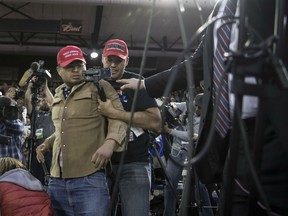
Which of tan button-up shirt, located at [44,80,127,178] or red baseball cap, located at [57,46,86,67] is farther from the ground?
red baseball cap, located at [57,46,86,67]

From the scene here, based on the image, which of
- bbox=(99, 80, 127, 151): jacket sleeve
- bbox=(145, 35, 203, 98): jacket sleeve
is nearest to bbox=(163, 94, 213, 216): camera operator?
bbox=(99, 80, 127, 151): jacket sleeve

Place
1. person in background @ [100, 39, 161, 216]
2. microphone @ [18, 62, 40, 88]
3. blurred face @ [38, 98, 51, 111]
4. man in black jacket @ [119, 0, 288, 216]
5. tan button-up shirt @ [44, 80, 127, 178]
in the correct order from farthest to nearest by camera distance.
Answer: blurred face @ [38, 98, 51, 111], microphone @ [18, 62, 40, 88], person in background @ [100, 39, 161, 216], tan button-up shirt @ [44, 80, 127, 178], man in black jacket @ [119, 0, 288, 216]

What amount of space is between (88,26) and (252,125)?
7.93 meters

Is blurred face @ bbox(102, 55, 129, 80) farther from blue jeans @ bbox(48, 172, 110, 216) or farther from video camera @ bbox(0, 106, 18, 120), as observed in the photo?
video camera @ bbox(0, 106, 18, 120)

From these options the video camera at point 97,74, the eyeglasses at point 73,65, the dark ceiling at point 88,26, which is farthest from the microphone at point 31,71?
the dark ceiling at point 88,26

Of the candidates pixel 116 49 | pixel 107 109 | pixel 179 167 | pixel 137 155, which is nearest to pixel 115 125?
pixel 107 109

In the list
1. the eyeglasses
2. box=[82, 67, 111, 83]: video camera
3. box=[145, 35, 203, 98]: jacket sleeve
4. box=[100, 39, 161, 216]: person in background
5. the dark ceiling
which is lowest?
box=[100, 39, 161, 216]: person in background

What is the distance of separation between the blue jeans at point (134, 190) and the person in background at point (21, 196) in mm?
391

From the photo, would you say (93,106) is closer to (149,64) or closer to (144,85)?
(144,85)

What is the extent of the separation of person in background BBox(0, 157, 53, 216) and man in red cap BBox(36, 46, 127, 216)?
0.07 metres

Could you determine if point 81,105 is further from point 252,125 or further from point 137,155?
point 252,125

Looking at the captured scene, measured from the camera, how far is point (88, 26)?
28.2 ft

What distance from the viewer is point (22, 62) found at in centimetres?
1133

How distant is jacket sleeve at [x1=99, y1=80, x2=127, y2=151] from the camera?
188cm
